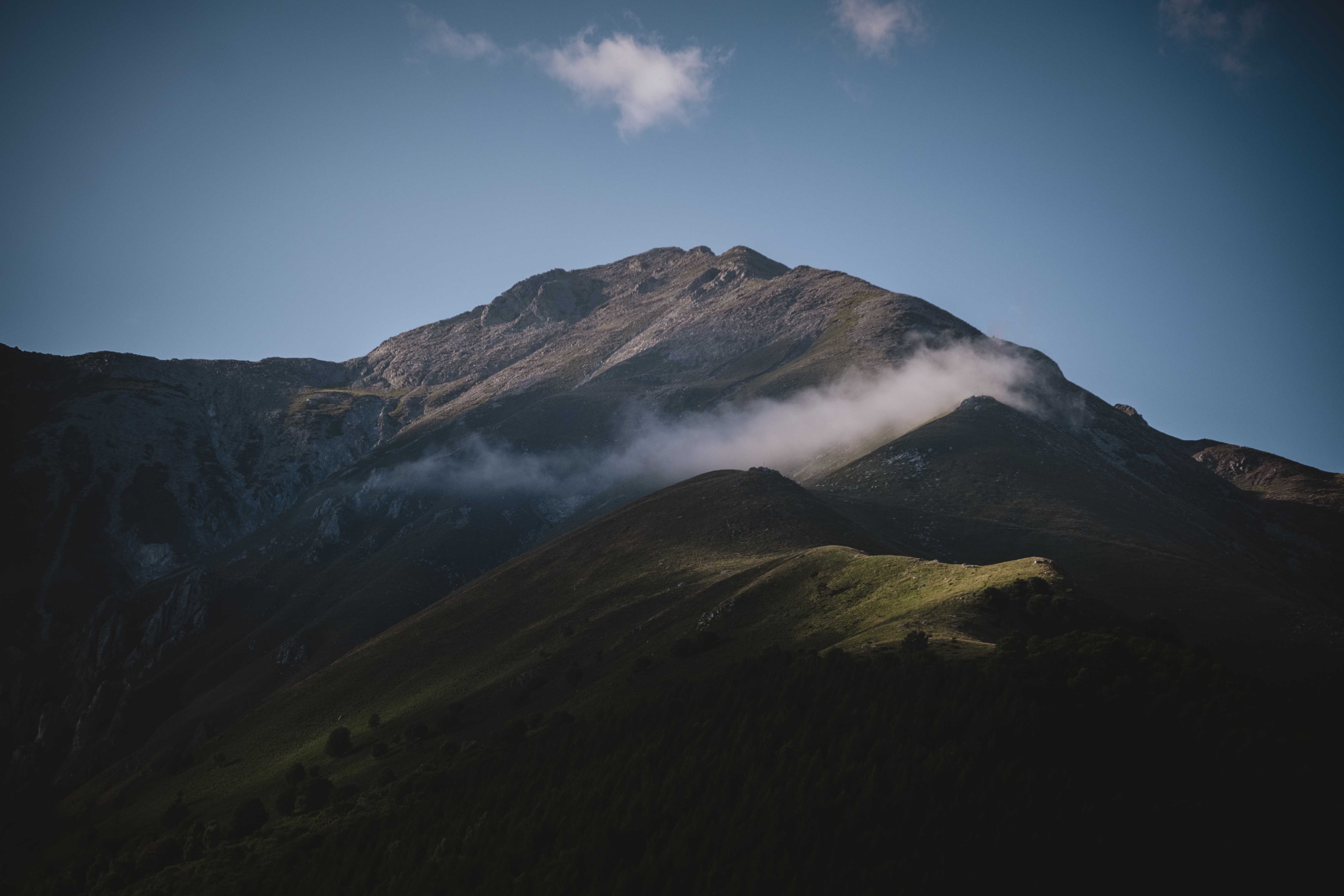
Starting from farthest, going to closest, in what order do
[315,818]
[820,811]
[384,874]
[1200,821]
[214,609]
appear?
[214,609] < [315,818] < [384,874] < [820,811] < [1200,821]

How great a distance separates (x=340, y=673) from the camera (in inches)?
4365

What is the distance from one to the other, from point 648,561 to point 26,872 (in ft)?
266

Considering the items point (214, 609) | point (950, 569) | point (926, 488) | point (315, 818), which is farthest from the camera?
point (214, 609)

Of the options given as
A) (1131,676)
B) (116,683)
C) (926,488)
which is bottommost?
(116,683)

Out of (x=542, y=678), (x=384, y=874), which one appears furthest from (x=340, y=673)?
(x=384, y=874)

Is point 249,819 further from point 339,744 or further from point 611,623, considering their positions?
point 611,623

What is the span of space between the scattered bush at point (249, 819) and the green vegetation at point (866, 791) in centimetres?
251

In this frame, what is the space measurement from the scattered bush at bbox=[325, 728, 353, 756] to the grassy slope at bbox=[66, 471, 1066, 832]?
109 cm

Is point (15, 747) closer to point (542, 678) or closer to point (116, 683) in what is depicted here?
point (116, 683)

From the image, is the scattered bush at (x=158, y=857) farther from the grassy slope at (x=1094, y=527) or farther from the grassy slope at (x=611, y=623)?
the grassy slope at (x=1094, y=527)

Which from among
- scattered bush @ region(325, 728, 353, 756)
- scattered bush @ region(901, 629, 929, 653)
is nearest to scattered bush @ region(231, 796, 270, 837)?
scattered bush @ region(325, 728, 353, 756)

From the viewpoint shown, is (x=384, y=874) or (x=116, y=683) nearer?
(x=384, y=874)

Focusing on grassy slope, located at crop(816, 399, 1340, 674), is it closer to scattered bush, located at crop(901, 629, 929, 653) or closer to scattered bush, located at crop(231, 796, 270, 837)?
scattered bush, located at crop(901, 629, 929, 653)

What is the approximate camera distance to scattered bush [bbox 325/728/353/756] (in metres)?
Answer: 80.7
